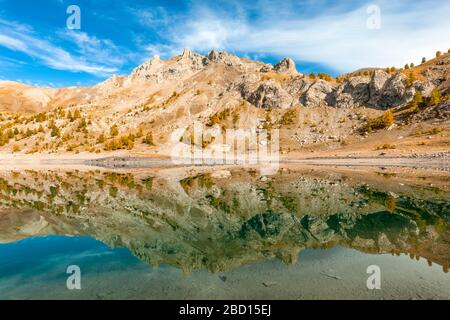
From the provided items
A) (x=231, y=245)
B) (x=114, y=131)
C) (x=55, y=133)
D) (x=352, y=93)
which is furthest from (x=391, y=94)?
(x=55, y=133)

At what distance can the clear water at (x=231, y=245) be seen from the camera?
14.9 m

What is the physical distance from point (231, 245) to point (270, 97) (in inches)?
6529

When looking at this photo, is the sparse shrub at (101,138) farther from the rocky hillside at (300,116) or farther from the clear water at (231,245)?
the clear water at (231,245)

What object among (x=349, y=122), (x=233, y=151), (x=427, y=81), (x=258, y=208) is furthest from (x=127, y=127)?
(x=258, y=208)

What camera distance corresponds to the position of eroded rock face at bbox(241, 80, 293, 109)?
17812 cm

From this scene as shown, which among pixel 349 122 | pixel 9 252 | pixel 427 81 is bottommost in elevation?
pixel 9 252

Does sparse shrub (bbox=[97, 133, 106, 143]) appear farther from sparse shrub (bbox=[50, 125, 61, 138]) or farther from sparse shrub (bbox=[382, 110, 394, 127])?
sparse shrub (bbox=[382, 110, 394, 127])

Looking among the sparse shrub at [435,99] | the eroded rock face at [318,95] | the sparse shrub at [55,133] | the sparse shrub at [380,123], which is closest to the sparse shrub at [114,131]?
the sparse shrub at [55,133]

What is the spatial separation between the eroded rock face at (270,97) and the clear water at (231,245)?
140 meters

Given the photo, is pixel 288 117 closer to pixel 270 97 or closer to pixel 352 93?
pixel 270 97

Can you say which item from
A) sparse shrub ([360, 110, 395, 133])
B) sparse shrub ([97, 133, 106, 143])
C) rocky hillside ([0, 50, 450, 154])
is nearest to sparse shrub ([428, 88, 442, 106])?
rocky hillside ([0, 50, 450, 154])
